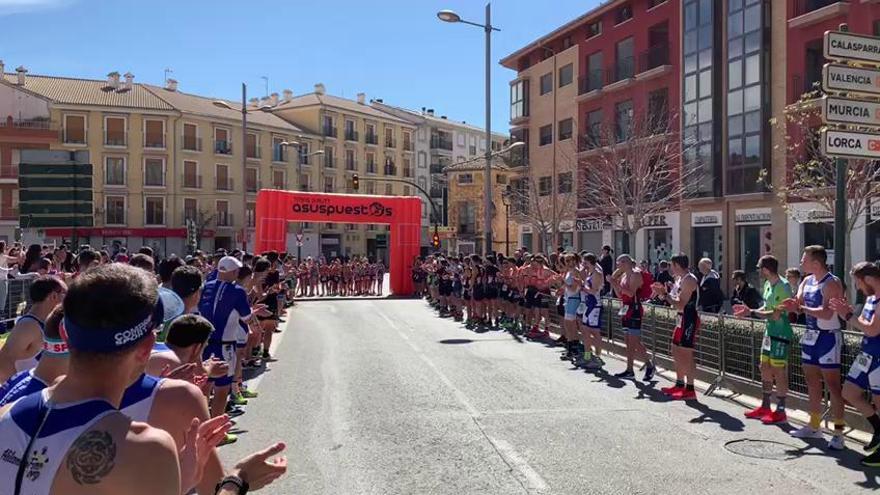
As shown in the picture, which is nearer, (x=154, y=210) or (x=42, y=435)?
(x=42, y=435)

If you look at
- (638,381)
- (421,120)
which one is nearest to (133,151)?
(421,120)

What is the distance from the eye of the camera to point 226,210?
6016 cm

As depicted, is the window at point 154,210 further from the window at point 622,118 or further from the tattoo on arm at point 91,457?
the tattoo on arm at point 91,457

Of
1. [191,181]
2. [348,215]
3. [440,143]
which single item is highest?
[440,143]

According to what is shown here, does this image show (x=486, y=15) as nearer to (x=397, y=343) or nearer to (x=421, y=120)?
(x=397, y=343)

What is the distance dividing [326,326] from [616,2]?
85.7 feet

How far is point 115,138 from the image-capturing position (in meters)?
55.5

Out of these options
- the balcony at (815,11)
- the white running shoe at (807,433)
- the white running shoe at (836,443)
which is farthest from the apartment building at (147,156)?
the white running shoe at (836,443)

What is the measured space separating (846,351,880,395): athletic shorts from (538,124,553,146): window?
37.3m

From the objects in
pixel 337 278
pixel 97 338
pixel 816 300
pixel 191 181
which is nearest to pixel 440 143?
pixel 191 181

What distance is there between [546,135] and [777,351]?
3675cm

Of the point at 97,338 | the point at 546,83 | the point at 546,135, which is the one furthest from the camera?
the point at 546,83

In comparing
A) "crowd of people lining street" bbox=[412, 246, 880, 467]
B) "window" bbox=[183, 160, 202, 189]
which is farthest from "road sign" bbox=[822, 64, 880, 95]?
"window" bbox=[183, 160, 202, 189]

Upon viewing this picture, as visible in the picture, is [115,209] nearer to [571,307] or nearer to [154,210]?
[154,210]
